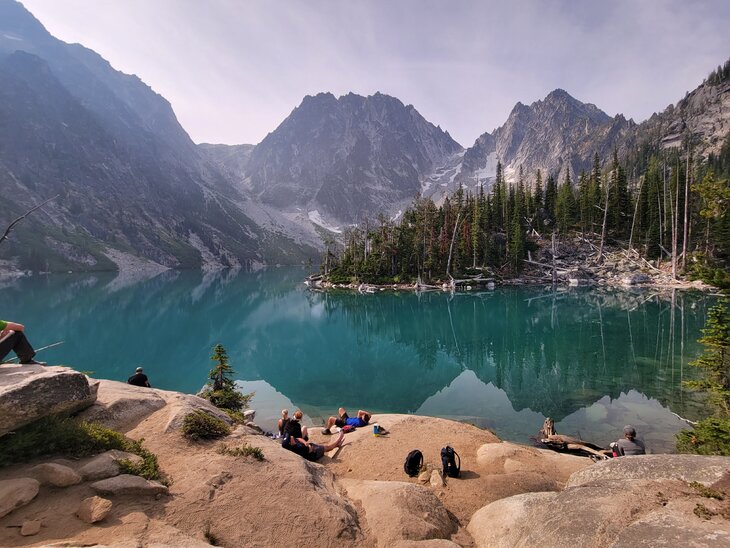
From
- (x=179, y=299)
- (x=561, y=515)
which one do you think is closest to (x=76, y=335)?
(x=179, y=299)

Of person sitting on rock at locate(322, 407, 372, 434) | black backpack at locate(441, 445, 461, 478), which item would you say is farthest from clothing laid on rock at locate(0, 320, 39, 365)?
black backpack at locate(441, 445, 461, 478)

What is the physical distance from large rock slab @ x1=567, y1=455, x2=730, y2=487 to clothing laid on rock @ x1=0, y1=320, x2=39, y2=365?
48.1 feet

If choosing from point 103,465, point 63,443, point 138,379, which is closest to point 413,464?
point 103,465

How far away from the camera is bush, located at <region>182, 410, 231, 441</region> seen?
1059 cm

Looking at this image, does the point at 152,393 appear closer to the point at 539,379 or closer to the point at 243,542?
the point at 243,542

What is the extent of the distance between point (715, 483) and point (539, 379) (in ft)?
70.3

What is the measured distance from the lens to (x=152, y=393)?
42.8ft

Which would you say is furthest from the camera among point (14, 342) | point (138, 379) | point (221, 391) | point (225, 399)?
point (221, 391)

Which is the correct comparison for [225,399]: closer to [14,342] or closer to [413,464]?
[14,342]

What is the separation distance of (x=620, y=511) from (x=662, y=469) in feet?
7.50

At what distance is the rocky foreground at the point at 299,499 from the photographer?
5863 mm

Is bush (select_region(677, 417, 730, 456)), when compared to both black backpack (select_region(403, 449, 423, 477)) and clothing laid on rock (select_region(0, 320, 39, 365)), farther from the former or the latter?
clothing laid on rock (select_region(0, 320, 39, 365))

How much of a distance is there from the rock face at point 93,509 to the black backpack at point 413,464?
8.55m

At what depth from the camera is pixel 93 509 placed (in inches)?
245
